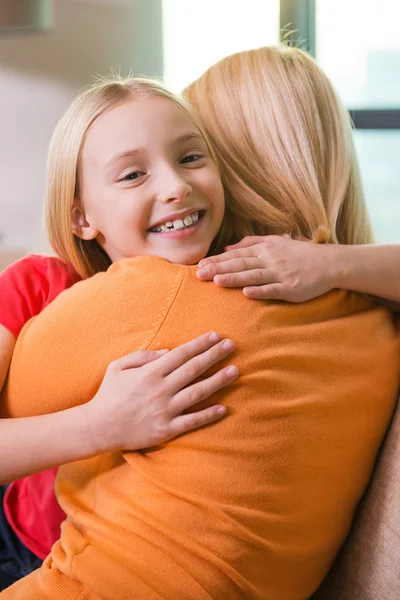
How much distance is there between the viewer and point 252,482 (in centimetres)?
100

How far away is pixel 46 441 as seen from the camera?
1.05 m

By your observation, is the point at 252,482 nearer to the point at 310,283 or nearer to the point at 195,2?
the point at 310,283

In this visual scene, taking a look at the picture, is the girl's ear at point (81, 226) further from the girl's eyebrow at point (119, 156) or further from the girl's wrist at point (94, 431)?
the girl's wrist at point (94, 431)

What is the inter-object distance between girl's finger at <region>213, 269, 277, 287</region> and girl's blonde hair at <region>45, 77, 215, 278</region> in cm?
35

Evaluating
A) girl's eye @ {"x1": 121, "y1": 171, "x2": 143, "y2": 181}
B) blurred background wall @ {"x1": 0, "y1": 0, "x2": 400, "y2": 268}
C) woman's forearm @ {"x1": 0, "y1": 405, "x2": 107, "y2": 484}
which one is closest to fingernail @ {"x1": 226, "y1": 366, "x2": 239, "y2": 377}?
woman's forearm @ {"x1": 0, "y1": 405, "x2": 107, "y2": 484}

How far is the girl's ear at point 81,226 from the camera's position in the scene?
135 cm

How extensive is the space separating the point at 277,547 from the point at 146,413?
27cm

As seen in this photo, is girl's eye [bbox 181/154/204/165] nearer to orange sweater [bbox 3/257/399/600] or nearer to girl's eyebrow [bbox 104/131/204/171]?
girl's eyebrow [bbox 104/131/204/171]

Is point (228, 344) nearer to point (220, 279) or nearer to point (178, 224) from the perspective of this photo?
point (220, 279)

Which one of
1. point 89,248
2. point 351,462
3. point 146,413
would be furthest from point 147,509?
point 89,248

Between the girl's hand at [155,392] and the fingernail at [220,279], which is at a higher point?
the fingernail at [220,279]

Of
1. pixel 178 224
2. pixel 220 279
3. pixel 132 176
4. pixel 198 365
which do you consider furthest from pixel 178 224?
pixel 198 365

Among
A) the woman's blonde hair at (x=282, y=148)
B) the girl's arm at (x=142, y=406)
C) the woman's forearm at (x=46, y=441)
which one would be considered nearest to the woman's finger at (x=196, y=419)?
the girl's arm at (x=142, y=406)

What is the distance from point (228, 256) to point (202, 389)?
0.25 meters
